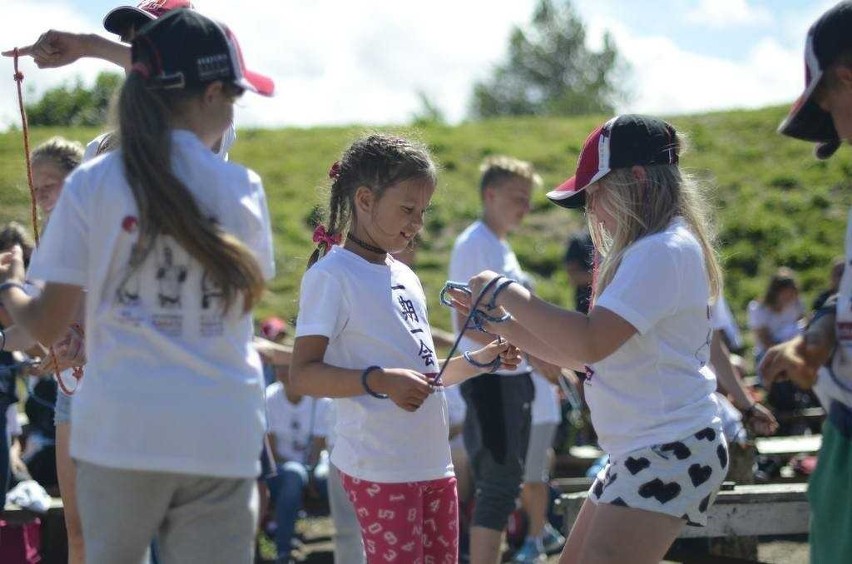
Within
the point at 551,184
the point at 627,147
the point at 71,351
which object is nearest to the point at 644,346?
the point at 627,147

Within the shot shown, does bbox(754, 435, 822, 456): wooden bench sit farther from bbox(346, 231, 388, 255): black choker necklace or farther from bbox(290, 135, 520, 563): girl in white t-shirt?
bbox(346, 231, 388, 255): black choker necklace

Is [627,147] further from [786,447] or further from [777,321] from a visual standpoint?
[777,321]

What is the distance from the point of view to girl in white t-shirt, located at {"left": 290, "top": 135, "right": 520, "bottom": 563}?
392cm

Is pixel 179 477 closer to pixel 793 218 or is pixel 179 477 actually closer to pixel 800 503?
pixel 800 503

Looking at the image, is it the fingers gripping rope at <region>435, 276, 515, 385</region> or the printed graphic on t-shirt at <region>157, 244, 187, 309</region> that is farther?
the fingers gripping rope at <region>435, 276, 515, 385</region>

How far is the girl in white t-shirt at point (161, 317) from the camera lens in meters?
2.89

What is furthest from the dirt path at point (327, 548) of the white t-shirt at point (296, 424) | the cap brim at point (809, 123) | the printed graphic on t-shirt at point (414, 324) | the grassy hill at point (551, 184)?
the grassy hill at point (551, 184)

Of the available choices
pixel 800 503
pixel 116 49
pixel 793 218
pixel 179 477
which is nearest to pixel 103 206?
pixel 179 477

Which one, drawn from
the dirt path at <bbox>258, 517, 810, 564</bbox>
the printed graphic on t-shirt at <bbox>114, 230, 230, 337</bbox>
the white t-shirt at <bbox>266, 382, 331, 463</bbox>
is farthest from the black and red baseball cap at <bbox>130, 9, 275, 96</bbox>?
the white t-shirt at <bbox>266, 382, 331, 463</bbox>

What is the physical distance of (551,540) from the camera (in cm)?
823

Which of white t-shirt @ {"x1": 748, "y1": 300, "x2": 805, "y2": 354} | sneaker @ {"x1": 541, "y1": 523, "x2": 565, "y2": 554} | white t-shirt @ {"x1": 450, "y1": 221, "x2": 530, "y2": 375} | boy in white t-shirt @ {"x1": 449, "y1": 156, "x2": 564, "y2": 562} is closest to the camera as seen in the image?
boy in white t-shirt @ {"x1": 449, "y1": 156, "x2": 564, "y2": 562}

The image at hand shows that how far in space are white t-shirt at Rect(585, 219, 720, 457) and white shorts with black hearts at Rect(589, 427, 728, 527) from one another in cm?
4

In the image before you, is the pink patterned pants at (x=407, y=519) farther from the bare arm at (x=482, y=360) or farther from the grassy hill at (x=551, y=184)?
the grassy hill at (x=551, y=184)

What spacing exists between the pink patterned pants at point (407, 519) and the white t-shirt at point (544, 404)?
3.67 meters
